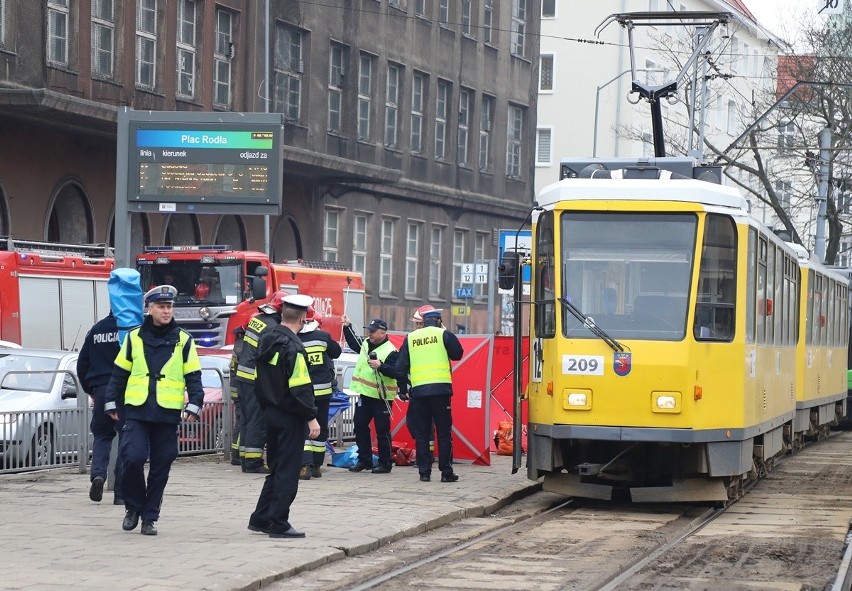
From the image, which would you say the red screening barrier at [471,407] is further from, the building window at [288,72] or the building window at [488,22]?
the building window at [488,22]

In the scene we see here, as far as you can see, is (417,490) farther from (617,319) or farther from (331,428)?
(331,428)

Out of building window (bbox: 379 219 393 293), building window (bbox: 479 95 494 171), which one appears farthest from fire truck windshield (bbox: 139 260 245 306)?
building window (bbox: 479 95 494 171)

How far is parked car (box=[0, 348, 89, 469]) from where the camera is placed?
54.2 feet

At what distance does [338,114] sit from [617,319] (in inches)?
1086

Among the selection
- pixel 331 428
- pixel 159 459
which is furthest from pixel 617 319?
pixel 331 428

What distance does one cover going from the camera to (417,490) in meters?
15.9

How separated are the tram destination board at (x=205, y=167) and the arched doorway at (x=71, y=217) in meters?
12.1

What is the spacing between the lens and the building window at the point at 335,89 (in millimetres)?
41344

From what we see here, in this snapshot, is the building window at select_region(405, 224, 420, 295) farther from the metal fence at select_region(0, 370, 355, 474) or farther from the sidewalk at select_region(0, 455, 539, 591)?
the sidewalk at select_region(0, 455, 539, 591)

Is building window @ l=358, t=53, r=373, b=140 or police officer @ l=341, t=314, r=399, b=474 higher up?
building window @ l=358, t=53, r=373, b=140

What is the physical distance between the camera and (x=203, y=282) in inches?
1158

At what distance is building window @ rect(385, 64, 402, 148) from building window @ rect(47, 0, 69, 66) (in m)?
14.2

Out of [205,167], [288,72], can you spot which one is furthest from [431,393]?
[288,72]

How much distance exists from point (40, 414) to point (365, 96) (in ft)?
89.1
